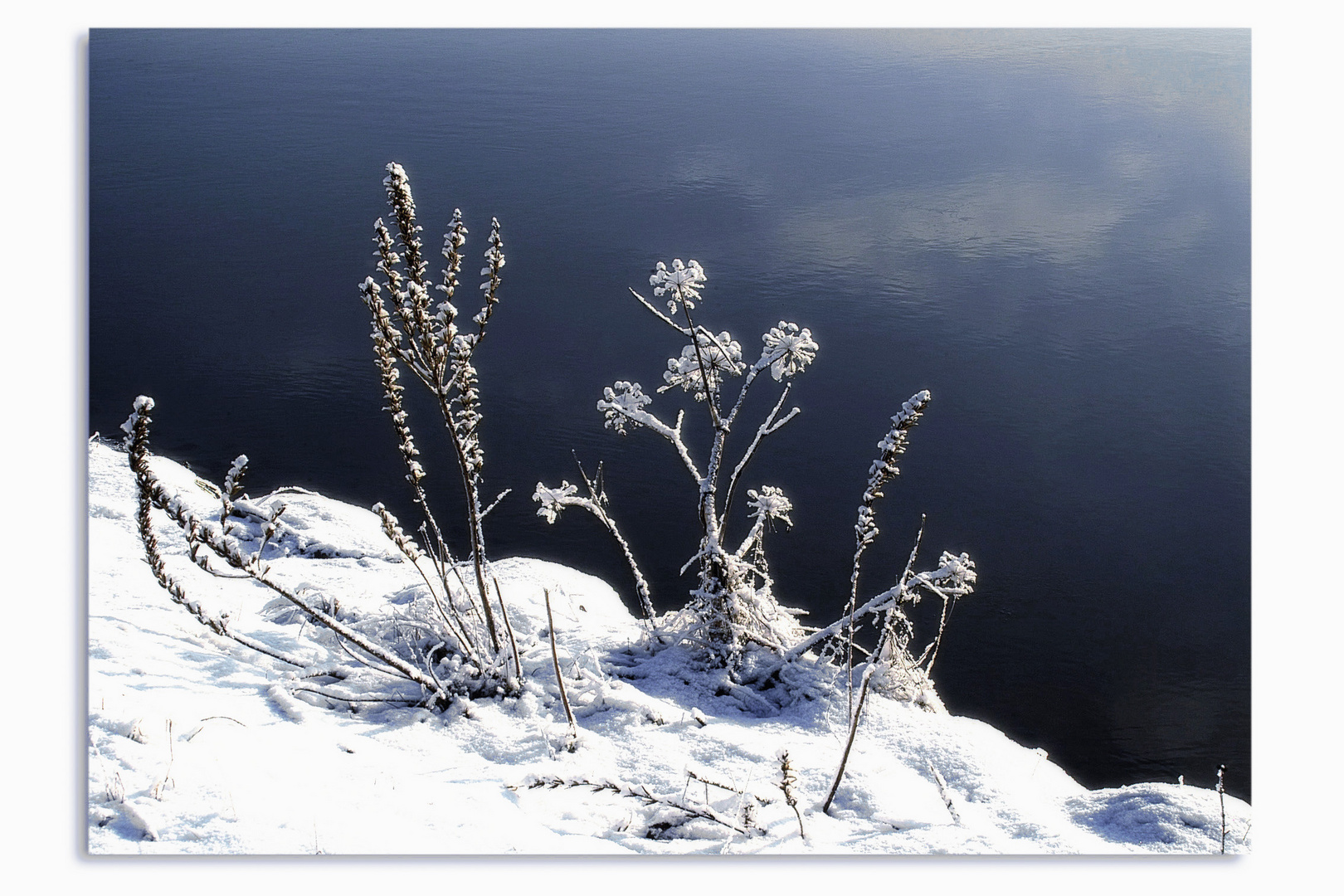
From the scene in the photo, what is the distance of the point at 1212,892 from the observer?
6.68ft

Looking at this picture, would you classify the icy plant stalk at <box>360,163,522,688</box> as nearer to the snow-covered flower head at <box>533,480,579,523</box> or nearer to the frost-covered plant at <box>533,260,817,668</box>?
the snow-covered flower head at <box>533,480,579,523</box>

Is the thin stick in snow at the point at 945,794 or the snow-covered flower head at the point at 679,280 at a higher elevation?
the snow-covered flower head at the point at 679,280

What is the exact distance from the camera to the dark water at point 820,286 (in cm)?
227

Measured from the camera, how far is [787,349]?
7.22ft

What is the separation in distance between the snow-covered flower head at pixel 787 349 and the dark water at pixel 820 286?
0.40 meters

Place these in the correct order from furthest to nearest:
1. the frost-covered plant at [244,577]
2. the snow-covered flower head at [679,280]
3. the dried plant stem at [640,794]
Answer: the snow-covered flower head at [679,280] → the dried plant stem at [640,794] → the frost-covered plant at [244,577]

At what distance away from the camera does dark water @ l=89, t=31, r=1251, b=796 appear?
227 cm

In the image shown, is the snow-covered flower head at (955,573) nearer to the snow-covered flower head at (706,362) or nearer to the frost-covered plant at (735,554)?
the frost-covered plant at (735,554)

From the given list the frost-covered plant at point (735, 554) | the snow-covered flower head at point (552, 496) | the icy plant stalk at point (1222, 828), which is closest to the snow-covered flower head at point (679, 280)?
the frost-covered plant at point (735, 554)

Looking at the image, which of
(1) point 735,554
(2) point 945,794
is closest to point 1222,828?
(2) point 945,794

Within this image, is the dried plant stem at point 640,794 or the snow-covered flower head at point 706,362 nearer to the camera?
the dried plant stem at point 640,794

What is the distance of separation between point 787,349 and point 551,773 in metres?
1.11

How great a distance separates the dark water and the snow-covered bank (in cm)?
35

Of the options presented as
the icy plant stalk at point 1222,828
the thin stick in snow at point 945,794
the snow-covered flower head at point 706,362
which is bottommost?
the icy plant stalk at point 1222,828
